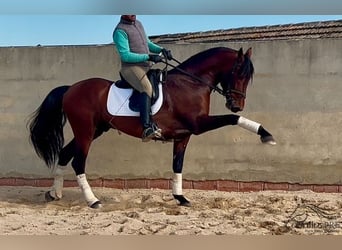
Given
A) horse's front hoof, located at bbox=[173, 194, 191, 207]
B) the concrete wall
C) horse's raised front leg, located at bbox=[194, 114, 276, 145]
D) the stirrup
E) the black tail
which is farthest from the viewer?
the concrete wall

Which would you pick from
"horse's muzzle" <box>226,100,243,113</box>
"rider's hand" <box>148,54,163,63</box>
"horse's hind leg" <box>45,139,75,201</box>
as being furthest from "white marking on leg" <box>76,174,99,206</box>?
"horse's muzzle" <box>226,100,243,113</box>

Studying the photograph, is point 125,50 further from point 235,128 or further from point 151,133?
point 235,128

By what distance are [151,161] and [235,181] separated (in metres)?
1.05

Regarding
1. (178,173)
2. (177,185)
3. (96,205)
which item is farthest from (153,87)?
(96,205)

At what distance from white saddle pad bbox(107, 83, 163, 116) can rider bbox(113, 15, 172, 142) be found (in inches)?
5.4

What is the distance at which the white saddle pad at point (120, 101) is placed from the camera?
5.98 meters

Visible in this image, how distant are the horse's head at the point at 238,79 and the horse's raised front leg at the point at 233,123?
0.80 ft

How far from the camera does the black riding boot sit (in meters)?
5.82

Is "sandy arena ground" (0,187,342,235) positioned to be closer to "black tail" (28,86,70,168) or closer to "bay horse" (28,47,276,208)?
"bay horse" (28,47,276,208)

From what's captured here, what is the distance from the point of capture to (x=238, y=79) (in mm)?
5957

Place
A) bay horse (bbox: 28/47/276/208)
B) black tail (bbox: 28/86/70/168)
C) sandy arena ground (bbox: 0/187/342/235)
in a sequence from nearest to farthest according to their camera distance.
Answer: sandy arena ground (bbox: 0/187/342/235) → bay horse (bbox: 28/47/276/208) → black tail (bbox: 28/86/70/168)

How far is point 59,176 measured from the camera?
254 inches

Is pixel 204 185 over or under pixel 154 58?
under

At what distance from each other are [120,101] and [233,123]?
47.6 inches
